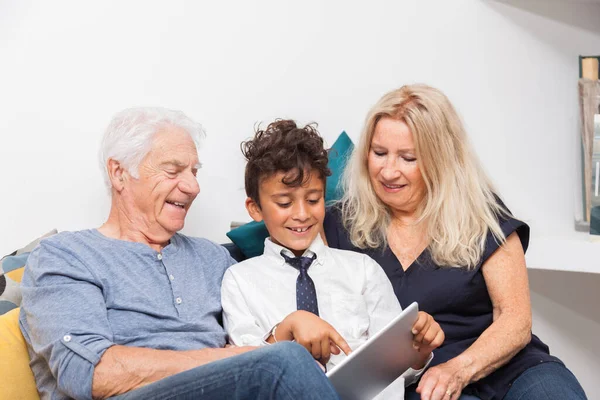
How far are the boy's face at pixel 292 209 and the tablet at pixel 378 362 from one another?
0.38 meters

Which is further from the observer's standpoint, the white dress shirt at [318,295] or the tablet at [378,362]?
the white dress shirt at [318,295]

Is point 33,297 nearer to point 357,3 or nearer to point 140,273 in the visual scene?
point 140,273

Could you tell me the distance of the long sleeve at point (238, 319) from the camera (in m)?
1.83

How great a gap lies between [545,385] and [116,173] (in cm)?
119

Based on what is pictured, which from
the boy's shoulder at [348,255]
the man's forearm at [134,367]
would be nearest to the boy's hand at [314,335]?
the man's forearm at [134,367]

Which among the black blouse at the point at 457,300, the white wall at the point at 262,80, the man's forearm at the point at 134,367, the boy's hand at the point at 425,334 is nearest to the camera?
the man's forearm at the point at 134,367

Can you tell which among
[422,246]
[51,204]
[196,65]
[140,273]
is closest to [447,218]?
[422,246]

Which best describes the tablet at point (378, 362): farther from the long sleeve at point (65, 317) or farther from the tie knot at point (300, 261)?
the long sleeve at point (65, 317)

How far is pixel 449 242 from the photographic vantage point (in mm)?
2059

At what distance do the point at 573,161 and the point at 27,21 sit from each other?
6.41ft

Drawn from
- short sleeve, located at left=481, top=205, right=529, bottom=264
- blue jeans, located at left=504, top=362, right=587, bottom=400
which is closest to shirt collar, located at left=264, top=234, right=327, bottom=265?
short sleeve, located at left=481, top=205, right=529, bottom=264

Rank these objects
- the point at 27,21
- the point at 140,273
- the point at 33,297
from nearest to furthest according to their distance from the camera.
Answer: the point at 33,297 < the point at 140,273 < the point at 27,21

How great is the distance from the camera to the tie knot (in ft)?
6.31

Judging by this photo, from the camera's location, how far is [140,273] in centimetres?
185
